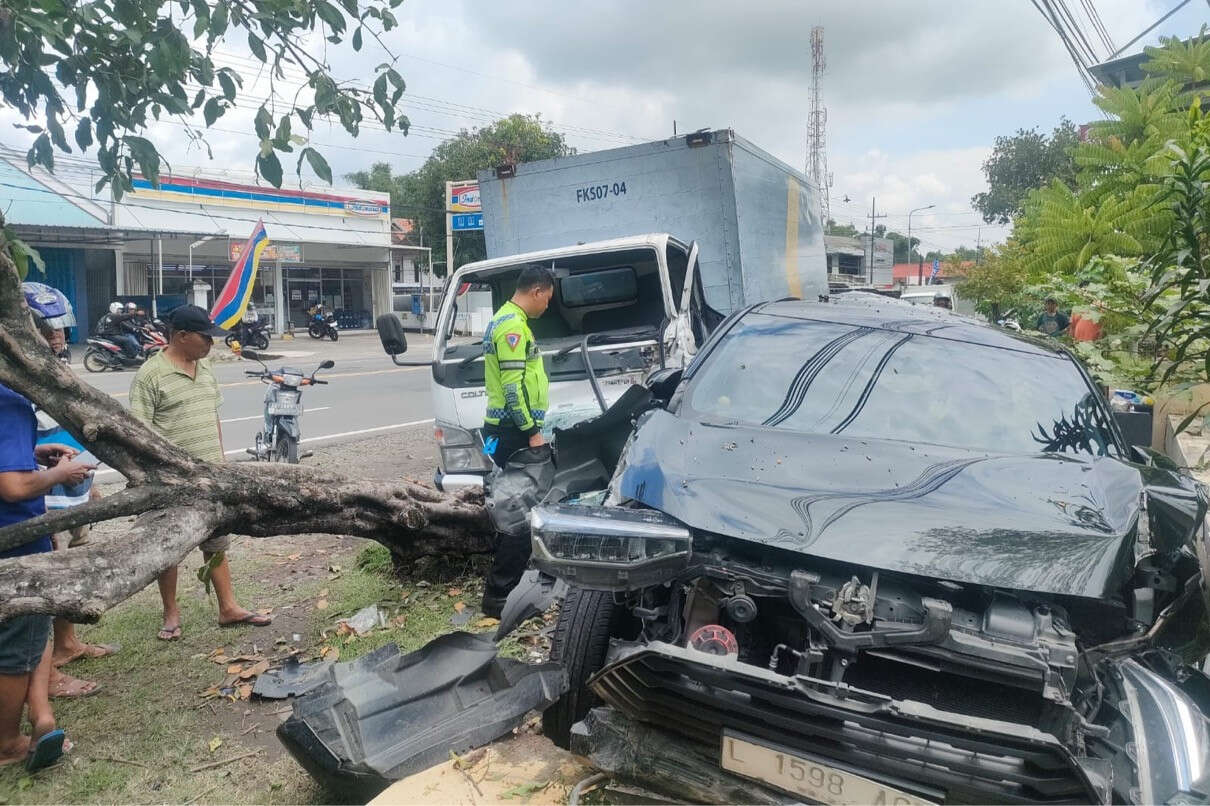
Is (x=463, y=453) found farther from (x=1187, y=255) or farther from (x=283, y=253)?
(x=283, y=253)

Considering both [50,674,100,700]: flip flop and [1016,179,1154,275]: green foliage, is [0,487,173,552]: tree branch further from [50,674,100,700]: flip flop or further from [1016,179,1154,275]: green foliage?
[1016,179,1154,275]: green foliage

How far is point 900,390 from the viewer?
3463 mm

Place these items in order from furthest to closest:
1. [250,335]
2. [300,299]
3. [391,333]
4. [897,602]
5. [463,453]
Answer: [300,299] → [250,335] → [391,333] → [463,453] → [897,602]

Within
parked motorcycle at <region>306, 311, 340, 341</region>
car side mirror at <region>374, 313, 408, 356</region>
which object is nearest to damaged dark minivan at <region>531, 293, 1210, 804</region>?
car side mirror at <region>374, 313, 408, 356</region>

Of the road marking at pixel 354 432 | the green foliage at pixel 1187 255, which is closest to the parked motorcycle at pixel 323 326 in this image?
the road marking at pixel 354 432

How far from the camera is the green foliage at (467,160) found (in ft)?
99.5

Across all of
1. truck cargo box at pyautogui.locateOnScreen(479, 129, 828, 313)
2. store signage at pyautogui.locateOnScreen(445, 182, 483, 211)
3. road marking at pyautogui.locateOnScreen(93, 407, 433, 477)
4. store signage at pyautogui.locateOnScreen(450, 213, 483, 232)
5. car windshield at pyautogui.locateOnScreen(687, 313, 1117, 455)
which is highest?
store signage at pyautogui.locateOnScreen(445, 182, 483, 211)

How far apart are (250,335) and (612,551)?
2169 cm

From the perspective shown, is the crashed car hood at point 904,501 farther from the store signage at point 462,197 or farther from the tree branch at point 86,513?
the store signage at point 462,197

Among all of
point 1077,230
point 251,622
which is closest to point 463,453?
point 251,622

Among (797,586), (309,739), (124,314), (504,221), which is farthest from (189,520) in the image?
(124,314)

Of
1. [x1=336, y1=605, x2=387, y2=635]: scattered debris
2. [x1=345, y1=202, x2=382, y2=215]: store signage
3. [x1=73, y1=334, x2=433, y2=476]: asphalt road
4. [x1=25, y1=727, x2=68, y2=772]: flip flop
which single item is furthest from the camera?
[x1=345, y1=202, x2=382, y2=215]: store signage

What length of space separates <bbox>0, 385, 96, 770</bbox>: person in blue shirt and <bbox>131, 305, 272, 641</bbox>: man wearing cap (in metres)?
1.00

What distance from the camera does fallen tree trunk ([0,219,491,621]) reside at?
8.57 feet
